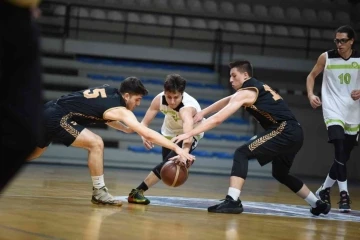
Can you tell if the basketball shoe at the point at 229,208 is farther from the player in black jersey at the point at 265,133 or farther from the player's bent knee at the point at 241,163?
the player's bent knee at the point at 241,163

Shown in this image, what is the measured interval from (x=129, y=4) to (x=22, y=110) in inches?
568

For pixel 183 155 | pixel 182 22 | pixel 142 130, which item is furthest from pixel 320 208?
pixel 182 22

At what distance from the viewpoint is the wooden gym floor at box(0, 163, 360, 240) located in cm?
445

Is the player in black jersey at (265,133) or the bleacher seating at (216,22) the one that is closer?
the player in black jersey at (265,133)

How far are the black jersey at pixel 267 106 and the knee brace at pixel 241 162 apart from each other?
1.20ft


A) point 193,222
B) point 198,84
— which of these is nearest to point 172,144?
point 193,222

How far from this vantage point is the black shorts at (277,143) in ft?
21.0

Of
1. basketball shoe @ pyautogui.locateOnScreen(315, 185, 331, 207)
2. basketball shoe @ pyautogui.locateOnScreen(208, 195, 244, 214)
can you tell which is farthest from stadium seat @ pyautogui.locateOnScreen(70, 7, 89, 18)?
basketball shoe @ pyautogui.locateOnScreen(208, 195, 244, 214)

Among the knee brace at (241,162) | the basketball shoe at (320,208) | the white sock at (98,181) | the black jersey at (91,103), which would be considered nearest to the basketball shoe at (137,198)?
the white sock at (98,181)

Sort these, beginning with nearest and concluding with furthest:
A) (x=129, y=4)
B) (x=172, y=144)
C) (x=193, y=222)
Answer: (x=193, y=222) < (x=172, y=144) < (x=129, y=4)

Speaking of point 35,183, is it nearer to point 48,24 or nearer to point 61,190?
point 61,190

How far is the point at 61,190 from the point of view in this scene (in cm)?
748

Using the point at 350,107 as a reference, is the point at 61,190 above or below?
below

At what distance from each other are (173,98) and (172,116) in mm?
516
